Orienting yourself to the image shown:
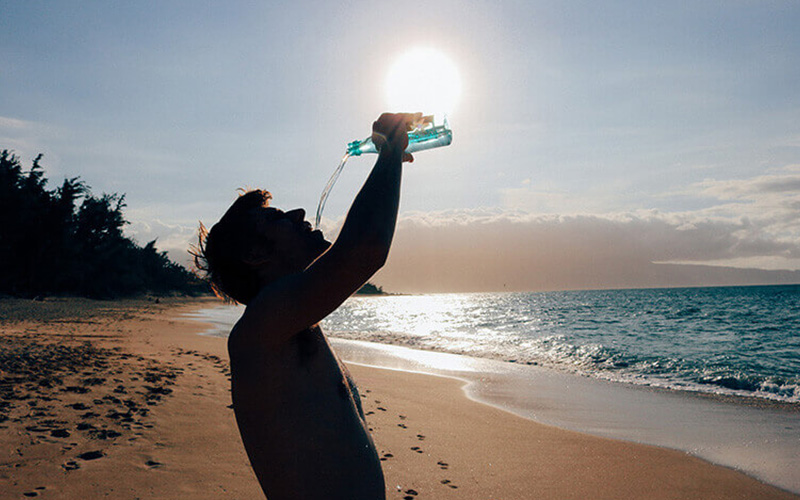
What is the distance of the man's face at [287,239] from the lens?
5.39 feet

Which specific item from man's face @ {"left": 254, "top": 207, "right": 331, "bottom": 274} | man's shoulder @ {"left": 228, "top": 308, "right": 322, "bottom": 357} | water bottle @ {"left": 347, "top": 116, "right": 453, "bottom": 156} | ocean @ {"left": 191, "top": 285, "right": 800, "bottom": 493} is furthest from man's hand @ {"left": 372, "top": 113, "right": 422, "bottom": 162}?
ocean @ {"left": 191, "top": 285, "right": 800, "bottom": 493}

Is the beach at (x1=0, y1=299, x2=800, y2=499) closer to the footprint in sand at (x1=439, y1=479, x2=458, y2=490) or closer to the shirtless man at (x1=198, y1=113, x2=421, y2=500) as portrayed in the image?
the footprint in sand at (x1=439, y1=479, x2=458, y2=490)

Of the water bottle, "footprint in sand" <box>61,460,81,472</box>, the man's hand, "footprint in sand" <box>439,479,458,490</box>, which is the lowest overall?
Result: "footprint in sand" <box>439,479,458,490</box>

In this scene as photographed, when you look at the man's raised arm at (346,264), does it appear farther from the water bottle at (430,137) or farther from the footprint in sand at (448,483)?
the footprint in sand at (448,483)

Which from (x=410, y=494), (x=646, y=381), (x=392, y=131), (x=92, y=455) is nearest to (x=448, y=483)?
(x=410, y=494)

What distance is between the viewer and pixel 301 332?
1491mm

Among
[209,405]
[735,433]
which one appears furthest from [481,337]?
[209,405]

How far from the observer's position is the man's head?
1.64 meters

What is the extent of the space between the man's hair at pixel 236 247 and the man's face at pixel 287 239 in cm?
4

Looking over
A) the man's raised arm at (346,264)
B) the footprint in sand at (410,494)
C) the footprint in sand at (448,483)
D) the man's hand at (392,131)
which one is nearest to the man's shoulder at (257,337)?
the man's raised arm at (346,264)

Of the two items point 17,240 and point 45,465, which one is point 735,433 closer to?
point 45,465

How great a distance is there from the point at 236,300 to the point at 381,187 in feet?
2.57

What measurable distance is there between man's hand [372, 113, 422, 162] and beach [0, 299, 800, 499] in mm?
3661

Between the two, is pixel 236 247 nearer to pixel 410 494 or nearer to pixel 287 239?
pixel 287 239
